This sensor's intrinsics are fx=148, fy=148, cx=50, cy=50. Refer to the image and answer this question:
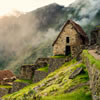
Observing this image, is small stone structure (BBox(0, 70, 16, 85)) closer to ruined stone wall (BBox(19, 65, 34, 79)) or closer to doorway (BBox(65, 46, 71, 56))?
ruined stone wall (BBox(19, 65, 34, 79))

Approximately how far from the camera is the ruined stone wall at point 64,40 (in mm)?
23703

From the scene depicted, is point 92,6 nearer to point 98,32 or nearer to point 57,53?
point 98,32

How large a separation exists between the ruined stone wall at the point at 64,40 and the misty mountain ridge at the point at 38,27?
45912mm

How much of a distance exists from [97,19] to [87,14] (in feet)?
34.7

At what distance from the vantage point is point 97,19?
220ft

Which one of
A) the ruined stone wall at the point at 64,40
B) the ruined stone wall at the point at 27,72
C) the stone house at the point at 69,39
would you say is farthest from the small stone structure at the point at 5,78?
the stone house at the point at 69,39

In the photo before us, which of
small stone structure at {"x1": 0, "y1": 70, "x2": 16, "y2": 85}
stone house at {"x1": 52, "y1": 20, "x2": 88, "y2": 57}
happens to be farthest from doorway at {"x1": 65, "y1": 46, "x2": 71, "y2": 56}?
small stone structure at {"x1": 0, "y1": 70, "x2": 16, "y2": 85}

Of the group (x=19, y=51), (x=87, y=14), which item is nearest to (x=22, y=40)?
(x=19, y=51)

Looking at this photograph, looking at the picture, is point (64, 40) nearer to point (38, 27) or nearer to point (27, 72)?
point (27, 72)

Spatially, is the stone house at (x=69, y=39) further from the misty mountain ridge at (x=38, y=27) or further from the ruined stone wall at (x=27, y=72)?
the misty mountain ridge at (x=38, y=27)

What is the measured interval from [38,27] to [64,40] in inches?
3274

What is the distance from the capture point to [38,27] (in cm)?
10569

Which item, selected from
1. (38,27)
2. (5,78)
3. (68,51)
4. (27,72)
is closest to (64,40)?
(68,51)

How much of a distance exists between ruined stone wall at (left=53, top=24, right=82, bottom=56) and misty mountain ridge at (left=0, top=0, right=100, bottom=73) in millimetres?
45912
